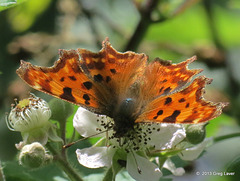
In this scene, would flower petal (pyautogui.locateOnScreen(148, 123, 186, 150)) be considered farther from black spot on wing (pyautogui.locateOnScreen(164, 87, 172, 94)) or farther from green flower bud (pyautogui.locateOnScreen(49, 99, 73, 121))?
green flower bud (pyautogui.locateOnScreen(49, 99, 73, 121))

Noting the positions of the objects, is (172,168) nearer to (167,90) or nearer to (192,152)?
Answer: (192,152)

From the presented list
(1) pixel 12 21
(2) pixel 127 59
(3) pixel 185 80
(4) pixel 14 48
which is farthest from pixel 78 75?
(1) pixel 12 21

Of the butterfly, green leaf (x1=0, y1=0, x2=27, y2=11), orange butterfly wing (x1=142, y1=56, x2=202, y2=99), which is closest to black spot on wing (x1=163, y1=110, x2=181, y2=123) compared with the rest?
the butterfly

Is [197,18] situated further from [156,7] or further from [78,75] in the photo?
[78,75]

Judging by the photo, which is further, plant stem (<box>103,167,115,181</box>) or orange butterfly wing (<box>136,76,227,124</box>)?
plant stem (<box>103,167,115,181</box>)

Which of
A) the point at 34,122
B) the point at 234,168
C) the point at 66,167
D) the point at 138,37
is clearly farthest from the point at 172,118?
the point at 138,37

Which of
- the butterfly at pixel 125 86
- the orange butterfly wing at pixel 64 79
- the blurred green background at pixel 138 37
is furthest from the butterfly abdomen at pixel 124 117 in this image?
the blurred green background at pixel 138 37

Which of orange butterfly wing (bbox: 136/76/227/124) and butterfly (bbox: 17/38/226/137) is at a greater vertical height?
butterfly (bbox: 17/38/226/137)
